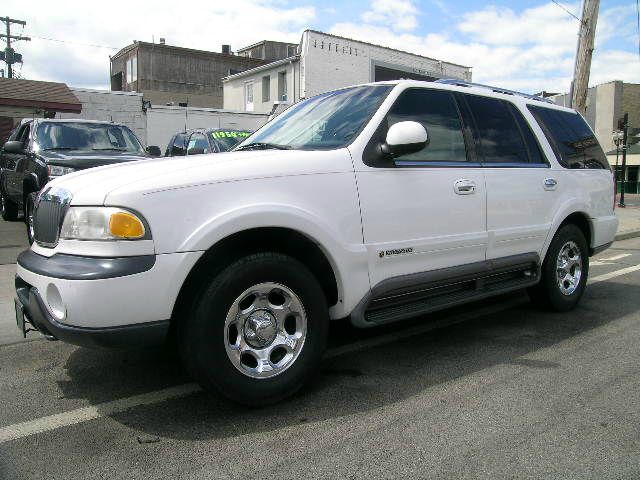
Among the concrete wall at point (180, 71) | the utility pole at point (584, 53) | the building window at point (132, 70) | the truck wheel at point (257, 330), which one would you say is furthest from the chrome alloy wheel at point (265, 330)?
the building window at point (132, 70)

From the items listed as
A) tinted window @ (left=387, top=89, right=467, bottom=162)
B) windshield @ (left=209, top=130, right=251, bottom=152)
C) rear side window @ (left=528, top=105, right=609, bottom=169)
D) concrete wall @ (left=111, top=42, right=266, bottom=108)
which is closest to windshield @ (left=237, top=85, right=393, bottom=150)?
tinted window @ (left=387, top=89, right=467, bottom=162)

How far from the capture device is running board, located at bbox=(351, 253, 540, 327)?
11.5 ft

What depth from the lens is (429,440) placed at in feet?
9.09

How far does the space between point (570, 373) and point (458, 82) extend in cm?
235

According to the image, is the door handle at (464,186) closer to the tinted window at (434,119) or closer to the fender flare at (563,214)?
the tinted window at (434,119)

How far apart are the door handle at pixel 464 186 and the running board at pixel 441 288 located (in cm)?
53

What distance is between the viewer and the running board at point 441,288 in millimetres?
3496

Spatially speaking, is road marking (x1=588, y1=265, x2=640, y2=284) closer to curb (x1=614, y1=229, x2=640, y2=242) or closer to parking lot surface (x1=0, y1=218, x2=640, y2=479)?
parking lot surface (x1=0, y1=218, x2=640, y2=479)

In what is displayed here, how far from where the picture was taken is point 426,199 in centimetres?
368

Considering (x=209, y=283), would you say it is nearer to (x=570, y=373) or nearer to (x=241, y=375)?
(x=241, y=375)

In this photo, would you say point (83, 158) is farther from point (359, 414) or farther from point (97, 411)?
point (359, 414)

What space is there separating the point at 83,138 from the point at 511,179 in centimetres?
643

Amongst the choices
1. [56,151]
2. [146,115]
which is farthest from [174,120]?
[56,151]

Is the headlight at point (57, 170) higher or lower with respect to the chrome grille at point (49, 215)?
higher
